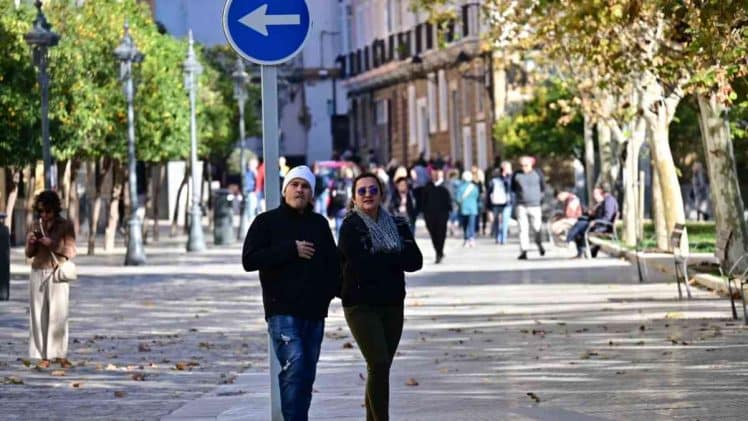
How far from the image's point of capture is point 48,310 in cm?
1792

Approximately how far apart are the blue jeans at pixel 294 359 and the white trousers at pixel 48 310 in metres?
7.24

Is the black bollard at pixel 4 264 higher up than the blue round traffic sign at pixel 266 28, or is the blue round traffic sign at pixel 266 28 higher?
the blue round traffic sign at pixel 266 28

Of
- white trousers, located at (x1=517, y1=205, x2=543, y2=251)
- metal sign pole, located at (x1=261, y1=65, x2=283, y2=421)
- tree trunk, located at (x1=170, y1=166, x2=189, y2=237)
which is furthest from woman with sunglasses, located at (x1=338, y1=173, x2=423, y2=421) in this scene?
tree trunk, located at (x1=170, y1=166, x2=189, y2=237)

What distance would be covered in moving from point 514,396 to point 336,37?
80.4 metres

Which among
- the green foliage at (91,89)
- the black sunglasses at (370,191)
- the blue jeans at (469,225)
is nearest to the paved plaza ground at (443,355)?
the black sunglasses at (370,191)

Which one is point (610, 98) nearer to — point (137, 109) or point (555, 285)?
point (137, 109)

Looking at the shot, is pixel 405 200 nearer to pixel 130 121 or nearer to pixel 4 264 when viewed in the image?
pixel 130 121

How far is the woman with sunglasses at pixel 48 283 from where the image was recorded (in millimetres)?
17641

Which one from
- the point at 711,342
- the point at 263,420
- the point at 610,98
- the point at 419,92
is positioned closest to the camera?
the point at 263,420

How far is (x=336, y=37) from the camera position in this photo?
307 ft

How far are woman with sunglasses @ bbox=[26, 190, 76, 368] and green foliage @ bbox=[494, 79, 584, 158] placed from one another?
107 ft

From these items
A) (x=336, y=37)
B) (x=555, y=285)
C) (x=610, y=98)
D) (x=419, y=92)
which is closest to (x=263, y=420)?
(x=555, y=285)

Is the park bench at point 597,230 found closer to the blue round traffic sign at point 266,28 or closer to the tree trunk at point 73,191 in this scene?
the tree trunk at point 73,191

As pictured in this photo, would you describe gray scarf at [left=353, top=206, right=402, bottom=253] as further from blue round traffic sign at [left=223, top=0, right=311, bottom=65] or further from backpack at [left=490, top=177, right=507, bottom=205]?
backpack at [left=490, top=177, right=507, bottom=205]
